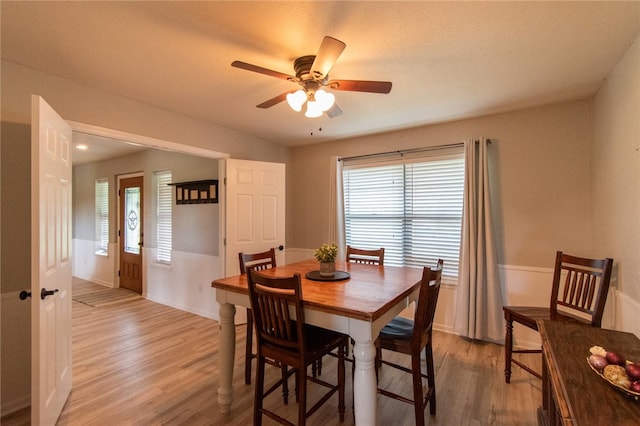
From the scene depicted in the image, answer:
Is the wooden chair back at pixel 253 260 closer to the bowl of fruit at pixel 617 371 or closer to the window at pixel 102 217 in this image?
the bowl of fruit at pixel 617 371

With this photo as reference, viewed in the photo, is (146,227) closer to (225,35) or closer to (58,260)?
(58,260)

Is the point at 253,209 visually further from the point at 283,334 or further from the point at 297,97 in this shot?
the point at 283,334

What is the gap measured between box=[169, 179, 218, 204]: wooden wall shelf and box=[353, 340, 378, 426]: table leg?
309cm

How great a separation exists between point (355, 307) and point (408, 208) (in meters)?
2.45

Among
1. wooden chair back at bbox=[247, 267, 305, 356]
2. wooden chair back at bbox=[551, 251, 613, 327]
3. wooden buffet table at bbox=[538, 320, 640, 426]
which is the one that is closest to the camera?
wooden buffet table at bbox=[538, 320, 640, 426]

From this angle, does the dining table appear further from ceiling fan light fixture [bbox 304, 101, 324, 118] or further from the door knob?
ceiling fan light fixture [bbox 304, 101, 324, 118]

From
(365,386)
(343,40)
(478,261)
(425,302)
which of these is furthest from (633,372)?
(478,261)

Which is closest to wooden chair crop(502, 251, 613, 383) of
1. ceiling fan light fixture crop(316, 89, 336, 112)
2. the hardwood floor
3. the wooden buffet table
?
the hardwood floor

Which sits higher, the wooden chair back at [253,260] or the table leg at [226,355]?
the wooden chair back at [253,260]

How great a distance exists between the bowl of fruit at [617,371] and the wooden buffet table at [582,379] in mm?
19

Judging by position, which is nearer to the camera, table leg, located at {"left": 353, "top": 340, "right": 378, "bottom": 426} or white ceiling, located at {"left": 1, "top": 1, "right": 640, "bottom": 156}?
table leg, located at {"left": 353, "top": 340, "right": 378, "bottom": 426}

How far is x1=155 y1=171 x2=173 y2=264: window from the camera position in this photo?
4543mm

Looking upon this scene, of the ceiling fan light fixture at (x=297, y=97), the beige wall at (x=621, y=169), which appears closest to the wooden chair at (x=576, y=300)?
the beige wall at (x=621, y=169)

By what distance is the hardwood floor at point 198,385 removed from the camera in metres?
1.96
